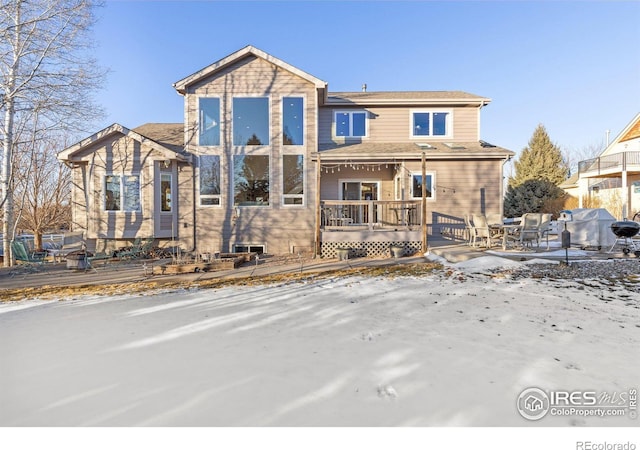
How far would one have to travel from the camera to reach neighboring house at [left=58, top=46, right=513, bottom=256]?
1151 cm

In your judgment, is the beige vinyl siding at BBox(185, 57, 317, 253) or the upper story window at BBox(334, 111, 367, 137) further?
the upper story window at BBox(334, 111, 367, 137)

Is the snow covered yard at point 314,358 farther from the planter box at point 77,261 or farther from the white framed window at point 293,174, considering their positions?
the white framed window at point 293,174

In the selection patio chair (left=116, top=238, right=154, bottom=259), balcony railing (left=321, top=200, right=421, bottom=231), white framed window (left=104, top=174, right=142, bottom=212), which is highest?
white framed window (left=104, top=174, right=142, bottom=212)

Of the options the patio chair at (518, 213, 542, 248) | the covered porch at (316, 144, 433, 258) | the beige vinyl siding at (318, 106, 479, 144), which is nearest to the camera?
the patio chair at (518, 213, 542, 248)

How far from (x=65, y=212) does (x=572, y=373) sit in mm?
21408

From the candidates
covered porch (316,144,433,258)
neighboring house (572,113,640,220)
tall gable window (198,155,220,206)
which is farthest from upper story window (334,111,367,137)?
neighboring house (572,113,640,220)

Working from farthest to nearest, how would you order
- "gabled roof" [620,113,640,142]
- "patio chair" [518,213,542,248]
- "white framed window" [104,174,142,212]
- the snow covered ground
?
"gabled roof" [620,113,640,142] → "white framed window" [104,174,142,212] → "patio chair" [518,213,542,248] → the snow covered ground

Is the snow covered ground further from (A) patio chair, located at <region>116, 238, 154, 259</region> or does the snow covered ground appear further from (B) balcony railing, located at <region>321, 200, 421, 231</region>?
(A) patio chair, located at <region>116, 238, 154, 259</region>

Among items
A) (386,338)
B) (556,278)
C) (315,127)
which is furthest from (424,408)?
(315,127)

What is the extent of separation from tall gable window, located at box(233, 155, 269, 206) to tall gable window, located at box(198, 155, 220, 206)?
69cm

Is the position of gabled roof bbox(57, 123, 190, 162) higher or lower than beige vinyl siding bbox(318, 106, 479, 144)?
lower

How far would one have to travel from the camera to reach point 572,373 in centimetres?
284

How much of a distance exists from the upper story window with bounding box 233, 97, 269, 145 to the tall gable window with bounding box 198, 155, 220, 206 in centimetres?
116

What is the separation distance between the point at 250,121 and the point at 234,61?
227cm
